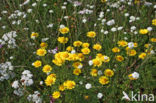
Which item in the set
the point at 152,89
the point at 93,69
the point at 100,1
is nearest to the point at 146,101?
the point at 152,89

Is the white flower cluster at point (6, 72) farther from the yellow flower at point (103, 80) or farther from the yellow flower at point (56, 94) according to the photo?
the yellow flower at point (103, 80)

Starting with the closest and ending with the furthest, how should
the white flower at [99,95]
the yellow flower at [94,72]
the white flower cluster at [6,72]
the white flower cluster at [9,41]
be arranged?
1. the white flower at [99,95]
2. the yellow flower at [94,72]
3. the white flower cluster at [6,72]
4. the white flower cluster at [9,41]

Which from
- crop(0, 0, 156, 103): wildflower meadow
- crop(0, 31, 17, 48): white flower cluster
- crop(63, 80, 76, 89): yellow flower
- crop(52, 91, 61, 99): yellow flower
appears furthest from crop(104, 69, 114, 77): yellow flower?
crop(0, 31, 17, 48): white flower cluster

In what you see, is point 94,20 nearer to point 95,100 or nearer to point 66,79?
point 66,79

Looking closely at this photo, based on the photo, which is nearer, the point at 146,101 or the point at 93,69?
the point at 146,101

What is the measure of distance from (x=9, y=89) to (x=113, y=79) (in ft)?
3.25

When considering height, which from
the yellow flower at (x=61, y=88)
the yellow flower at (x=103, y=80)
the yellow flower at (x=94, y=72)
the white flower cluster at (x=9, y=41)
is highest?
the white flower cluster at (x=9, y=41)

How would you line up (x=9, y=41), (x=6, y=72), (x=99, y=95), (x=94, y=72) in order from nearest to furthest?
(x=99, y=95) → (x=94, y=72) → (x=6, y=72) → (x=9, y=41)

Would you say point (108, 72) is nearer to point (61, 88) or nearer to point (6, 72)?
point (61, 88)

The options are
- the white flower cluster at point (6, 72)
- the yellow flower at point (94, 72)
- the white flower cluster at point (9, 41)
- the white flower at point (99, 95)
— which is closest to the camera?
the white flower at point (99, 95)

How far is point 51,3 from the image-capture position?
134 inches

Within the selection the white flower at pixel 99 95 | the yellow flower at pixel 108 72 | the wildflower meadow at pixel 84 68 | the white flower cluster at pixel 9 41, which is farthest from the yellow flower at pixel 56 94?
the white flower cluster at pixel 9 41

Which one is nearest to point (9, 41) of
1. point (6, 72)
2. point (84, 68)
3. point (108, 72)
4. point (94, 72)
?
point (6, 72)

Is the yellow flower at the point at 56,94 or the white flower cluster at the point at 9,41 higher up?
the white flower cluster at the point at 9,41
